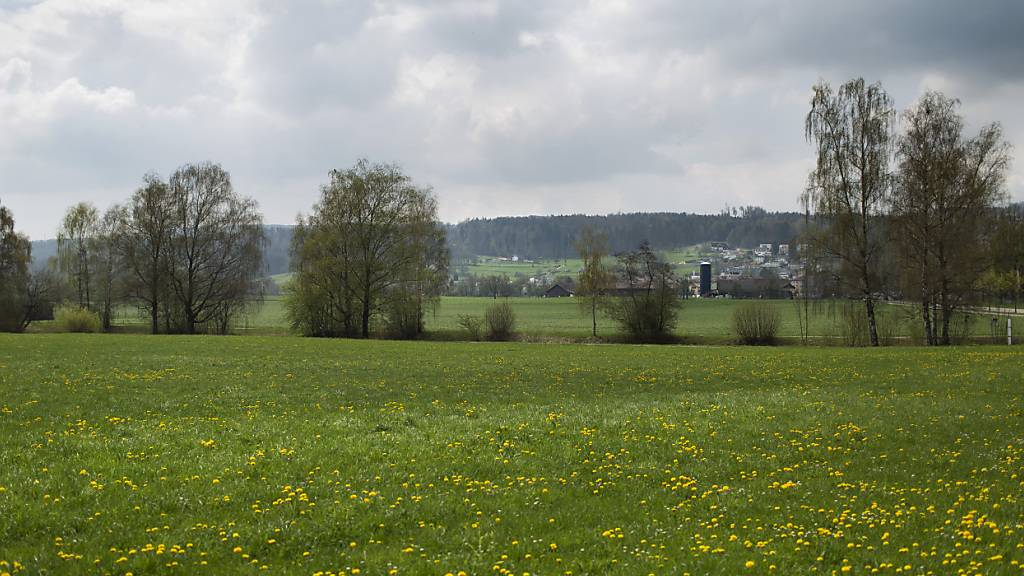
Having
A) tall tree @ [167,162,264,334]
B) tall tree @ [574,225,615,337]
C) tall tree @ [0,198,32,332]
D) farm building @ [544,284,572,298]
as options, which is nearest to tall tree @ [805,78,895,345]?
tall tree @ [574,225,615,337]

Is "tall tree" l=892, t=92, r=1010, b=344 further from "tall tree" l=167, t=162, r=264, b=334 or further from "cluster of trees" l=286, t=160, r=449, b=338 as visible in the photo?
"tall tree" l=167, t=162, r=264, b=334

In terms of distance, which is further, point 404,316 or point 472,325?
point 404,316

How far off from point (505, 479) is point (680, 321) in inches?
2868

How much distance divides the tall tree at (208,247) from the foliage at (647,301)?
120 ft

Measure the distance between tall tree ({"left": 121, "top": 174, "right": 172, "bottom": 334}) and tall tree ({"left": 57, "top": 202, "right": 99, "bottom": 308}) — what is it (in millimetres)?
16366

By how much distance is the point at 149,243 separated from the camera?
70875mm

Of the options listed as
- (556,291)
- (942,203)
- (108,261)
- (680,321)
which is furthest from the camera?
(556,291)

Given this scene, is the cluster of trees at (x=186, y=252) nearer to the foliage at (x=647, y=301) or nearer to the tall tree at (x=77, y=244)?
the tall tree at (x=77, y=244)

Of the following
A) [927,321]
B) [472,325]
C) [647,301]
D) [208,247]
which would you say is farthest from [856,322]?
[208,247]

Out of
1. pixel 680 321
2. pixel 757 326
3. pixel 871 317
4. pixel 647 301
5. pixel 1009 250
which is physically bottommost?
pixel 680 321

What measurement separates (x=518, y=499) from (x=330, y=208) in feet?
196

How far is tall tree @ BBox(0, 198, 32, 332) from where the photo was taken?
7012 cm

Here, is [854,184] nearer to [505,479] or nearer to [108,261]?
[505,479]

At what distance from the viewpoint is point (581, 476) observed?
500 inches
